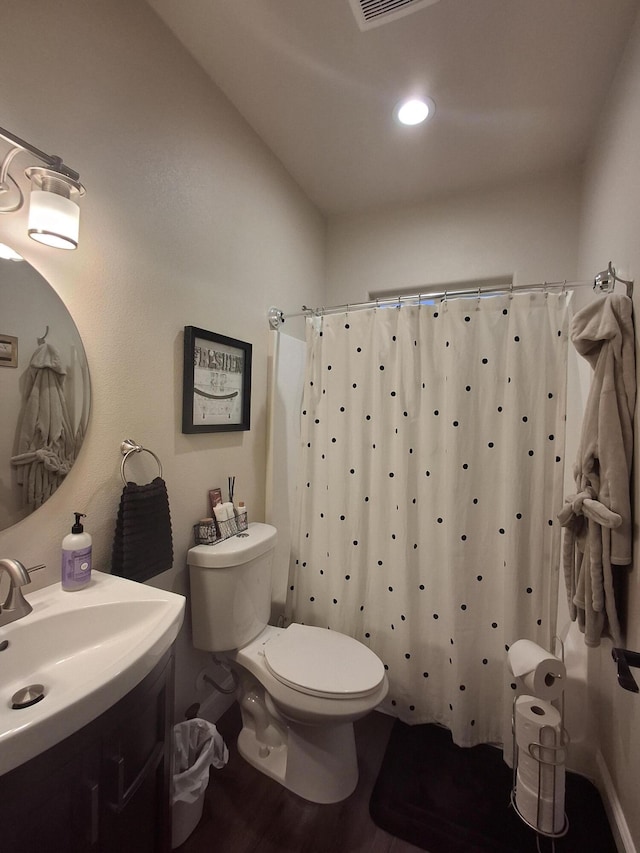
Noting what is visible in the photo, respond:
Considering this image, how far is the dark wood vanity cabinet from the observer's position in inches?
23.0

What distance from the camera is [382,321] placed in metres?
1.74

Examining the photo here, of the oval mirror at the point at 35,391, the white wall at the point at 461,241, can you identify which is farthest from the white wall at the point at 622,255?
the oval mirror at the point at 35,391

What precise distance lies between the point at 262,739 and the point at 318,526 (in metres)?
0.88

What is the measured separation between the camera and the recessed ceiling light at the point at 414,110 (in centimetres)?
158

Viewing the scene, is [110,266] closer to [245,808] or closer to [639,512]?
[639,512]

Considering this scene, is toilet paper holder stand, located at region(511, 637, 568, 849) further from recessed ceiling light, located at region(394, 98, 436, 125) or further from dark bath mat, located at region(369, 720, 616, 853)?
recessed ceiling light, located at region(394, 98, 436, 125)

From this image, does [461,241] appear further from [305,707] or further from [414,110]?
[305,707]

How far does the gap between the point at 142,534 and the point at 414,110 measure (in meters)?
2.01

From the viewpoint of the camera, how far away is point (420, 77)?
146cm

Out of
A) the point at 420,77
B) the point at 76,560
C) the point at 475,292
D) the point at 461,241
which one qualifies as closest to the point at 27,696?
the point at 76,560

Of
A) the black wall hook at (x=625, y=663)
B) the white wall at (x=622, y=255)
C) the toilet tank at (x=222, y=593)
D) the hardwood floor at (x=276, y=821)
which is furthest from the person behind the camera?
the toilet tank at (x=222, y=593)

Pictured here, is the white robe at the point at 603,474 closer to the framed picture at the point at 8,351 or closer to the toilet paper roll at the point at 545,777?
the toilet paper roll at the point at 545,777

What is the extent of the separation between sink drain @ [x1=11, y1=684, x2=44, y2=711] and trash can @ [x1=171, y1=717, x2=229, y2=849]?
0.54 metres

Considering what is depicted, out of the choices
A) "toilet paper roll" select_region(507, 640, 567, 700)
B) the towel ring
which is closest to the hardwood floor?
"toilet paper roll" select_region(507, 640, 567, 700)
